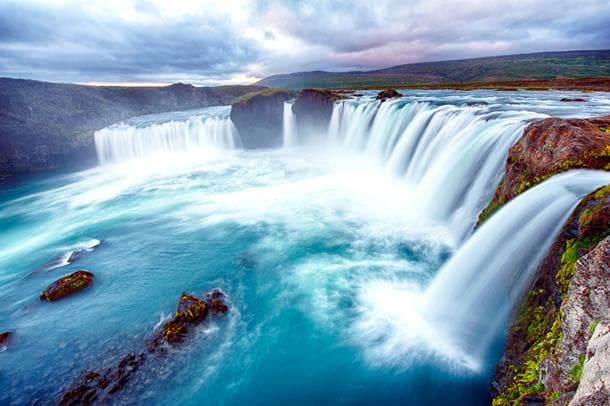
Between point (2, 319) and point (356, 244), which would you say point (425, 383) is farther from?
point (2, 319)

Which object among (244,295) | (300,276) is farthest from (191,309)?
(300,276)

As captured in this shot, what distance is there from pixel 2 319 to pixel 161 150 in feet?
111

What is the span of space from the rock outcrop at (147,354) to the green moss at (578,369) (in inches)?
317

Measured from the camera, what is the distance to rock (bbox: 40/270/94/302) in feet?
34.7

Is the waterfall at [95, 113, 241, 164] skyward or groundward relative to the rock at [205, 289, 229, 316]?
skyward

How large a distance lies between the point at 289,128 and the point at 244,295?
2997 centimetres

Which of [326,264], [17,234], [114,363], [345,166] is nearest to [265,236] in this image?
[326,264]

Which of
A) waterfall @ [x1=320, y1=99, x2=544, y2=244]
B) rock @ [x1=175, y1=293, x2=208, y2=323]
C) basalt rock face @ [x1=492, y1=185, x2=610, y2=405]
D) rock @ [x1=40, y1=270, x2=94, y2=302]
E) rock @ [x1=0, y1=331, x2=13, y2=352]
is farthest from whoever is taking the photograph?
waterfall @ [x1=320, y1=99, x2=544, y2=244]

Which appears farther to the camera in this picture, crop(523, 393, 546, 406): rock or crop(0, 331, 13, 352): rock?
crop(0, 331, 13, 352): rock

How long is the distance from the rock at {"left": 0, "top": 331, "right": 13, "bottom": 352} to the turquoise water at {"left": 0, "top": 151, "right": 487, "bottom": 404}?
212mm

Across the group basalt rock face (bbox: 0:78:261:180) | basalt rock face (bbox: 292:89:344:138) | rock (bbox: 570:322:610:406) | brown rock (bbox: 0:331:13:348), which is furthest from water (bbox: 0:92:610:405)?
basalt rock face (bbox: 0:78:261:180)

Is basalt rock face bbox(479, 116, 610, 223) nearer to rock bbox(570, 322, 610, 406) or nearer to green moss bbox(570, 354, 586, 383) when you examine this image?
green moss bbox(570, 354, 586, 383)

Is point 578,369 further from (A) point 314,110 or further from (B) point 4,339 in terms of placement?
(A) point 314,110

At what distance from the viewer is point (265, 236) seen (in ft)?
48.2
